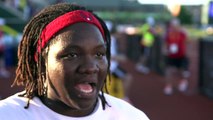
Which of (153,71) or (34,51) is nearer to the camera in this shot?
(34,51)

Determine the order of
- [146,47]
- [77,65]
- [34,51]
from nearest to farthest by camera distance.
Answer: [77,65], [34,51], [146,47]

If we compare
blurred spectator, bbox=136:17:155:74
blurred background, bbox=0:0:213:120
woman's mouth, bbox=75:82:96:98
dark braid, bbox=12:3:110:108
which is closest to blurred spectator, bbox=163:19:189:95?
blurred background, bbox=0:0:213:120

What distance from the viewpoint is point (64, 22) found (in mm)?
1779

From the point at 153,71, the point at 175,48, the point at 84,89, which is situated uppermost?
the point at 84,89

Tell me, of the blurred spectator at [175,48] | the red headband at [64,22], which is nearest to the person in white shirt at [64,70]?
the red headband at [64,22]

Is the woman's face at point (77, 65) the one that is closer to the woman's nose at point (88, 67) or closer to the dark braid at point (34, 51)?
the woman's nose at point (88, 67)

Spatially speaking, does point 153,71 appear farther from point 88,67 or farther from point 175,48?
point 88,67

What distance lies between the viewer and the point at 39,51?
1864 millimetres

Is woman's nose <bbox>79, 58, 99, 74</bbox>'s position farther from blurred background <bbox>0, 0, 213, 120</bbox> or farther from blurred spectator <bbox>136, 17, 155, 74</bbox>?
blurred spectator <bbox>136, 17, 155, 74</bbox>

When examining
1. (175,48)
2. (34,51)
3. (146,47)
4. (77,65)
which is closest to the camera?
(77,65)

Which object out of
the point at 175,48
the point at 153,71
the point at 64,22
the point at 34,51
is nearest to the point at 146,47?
the point at 153,71

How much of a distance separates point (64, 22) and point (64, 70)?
196 millimetres

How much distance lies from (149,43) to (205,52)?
4847 mm

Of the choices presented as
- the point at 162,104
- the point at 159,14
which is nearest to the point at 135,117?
the point at 162,104
